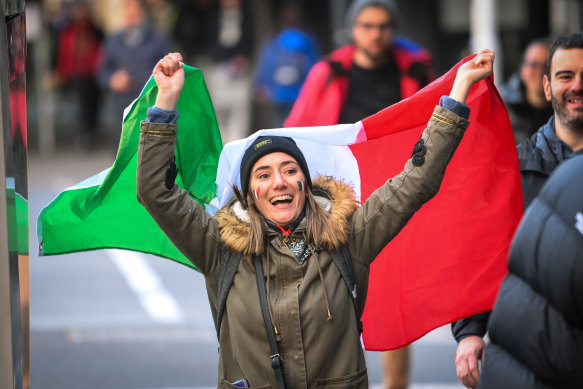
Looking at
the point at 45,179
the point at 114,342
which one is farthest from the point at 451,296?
the point at 45,179

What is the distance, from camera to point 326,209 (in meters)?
3.98

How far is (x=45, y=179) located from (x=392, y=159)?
497 inches

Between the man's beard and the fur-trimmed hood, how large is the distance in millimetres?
931

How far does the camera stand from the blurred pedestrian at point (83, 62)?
20984mm

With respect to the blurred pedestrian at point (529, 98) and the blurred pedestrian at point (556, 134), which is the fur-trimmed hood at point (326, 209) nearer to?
the blurred pedestrian at point (556, 134)

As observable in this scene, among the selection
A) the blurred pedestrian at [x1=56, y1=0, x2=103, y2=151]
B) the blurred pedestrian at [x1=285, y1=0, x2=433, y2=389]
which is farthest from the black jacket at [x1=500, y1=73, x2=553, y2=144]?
the blurred pedestrian at [x1=56, y1=0, x2=103, y2=151]

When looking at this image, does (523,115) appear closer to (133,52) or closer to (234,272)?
(234,272)

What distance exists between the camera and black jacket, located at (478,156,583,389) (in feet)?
8.87

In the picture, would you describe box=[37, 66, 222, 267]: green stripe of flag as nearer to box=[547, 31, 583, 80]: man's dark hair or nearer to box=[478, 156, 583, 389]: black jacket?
box=[547, 31, 583, 80]: man's dark hair

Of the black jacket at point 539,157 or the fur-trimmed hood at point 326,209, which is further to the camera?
the black jacket at point 539,157

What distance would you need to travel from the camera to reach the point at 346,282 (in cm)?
384

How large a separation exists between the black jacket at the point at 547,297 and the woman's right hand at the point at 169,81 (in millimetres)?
1465

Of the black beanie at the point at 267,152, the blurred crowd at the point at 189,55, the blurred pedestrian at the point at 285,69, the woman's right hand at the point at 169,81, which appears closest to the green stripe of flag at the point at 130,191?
the black beanie at the point at 267,152

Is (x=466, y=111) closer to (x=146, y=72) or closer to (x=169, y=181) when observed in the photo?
(x=169, y=181)
